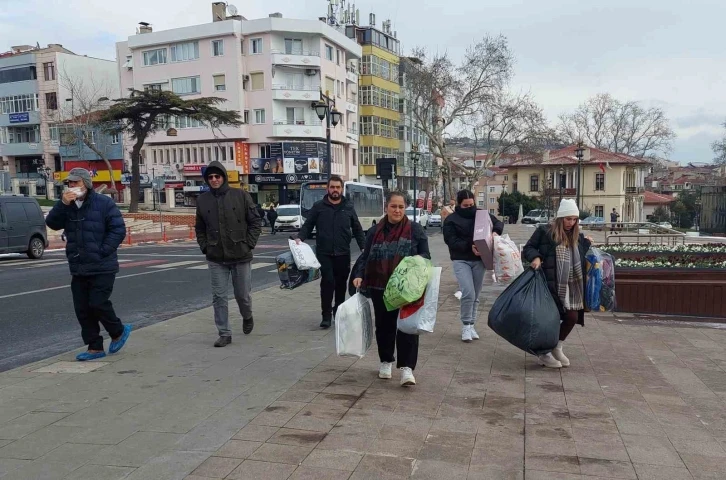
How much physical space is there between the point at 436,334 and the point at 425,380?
208 centimetres

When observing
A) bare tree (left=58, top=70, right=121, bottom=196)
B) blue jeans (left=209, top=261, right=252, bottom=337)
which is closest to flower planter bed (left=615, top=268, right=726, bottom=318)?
blue jeans (left=209, top=261, right=252, bottom=337)

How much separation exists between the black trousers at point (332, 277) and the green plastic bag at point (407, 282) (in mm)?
2489

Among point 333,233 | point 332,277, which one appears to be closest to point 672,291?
point 332,277

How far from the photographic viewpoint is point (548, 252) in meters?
5.82

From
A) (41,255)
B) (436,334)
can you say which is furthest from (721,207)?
(41,255)

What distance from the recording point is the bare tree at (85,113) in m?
48.8

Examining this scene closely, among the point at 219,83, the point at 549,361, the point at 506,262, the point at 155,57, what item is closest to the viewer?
the point at 549,361

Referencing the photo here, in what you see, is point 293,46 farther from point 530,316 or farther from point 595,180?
point 530,316

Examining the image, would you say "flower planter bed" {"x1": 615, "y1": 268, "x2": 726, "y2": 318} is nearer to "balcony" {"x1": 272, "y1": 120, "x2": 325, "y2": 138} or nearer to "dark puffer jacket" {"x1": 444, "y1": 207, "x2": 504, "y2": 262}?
"dark puffer jacket" {"x1": 444, "y1": 207, "x2": 504, "y2": 262}

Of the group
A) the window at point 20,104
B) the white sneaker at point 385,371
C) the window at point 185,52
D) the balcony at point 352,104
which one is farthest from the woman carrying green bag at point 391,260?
the window at point 20,104

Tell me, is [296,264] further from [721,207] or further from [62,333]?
[721,207]

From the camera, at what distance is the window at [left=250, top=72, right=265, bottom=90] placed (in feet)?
171

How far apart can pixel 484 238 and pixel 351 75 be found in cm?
5487

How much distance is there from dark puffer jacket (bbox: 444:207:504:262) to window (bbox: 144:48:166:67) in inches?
2109
